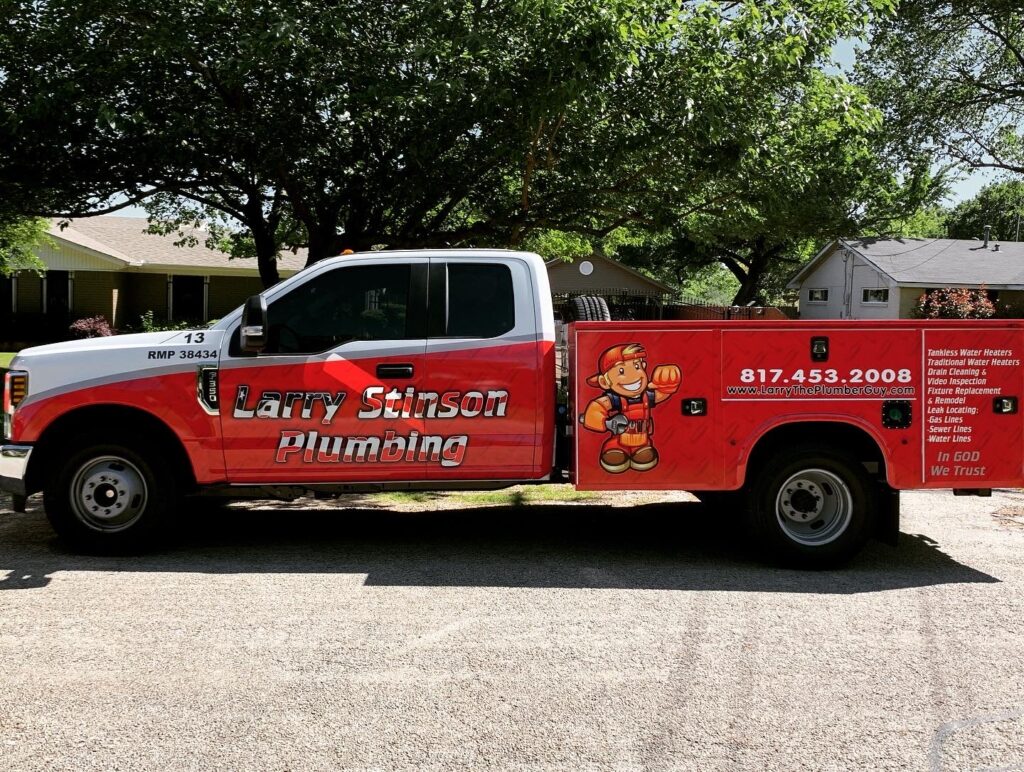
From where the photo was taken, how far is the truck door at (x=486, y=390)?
271 inches

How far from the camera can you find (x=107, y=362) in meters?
6.83

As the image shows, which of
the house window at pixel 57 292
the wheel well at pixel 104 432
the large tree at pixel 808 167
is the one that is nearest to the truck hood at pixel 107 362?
the wheel well at pixel 104 432

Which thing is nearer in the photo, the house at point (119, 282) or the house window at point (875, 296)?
the house at point (119, 282)

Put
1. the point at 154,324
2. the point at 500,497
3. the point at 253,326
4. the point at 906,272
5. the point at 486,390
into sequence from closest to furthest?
the point at 253,326
the point at 486,390
the point at 500,497
the point at 154,324
the point at 906,272

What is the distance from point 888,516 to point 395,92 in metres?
6.89

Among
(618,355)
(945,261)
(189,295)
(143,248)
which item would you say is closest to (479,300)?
(618,355)

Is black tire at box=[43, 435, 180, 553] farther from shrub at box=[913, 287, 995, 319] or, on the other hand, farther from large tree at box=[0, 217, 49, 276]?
shrub at box=[913, 287, 995, 319]

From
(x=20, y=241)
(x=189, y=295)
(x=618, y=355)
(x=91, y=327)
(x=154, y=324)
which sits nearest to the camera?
(x=618, y=355)

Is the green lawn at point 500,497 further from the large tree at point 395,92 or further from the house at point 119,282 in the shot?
the house at point 119,282

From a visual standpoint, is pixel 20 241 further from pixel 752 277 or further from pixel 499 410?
pixel 752 277

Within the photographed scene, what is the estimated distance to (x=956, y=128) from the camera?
81.3ft

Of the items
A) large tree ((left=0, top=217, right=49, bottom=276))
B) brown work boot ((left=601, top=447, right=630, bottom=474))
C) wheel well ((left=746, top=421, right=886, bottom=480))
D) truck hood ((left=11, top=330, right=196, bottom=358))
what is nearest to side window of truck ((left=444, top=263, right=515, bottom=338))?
brown work boot ((left=601, top=447, right=630, bottom=474))

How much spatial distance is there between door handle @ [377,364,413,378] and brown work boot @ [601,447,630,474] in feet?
4.83

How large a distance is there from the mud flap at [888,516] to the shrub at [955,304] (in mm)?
24153
